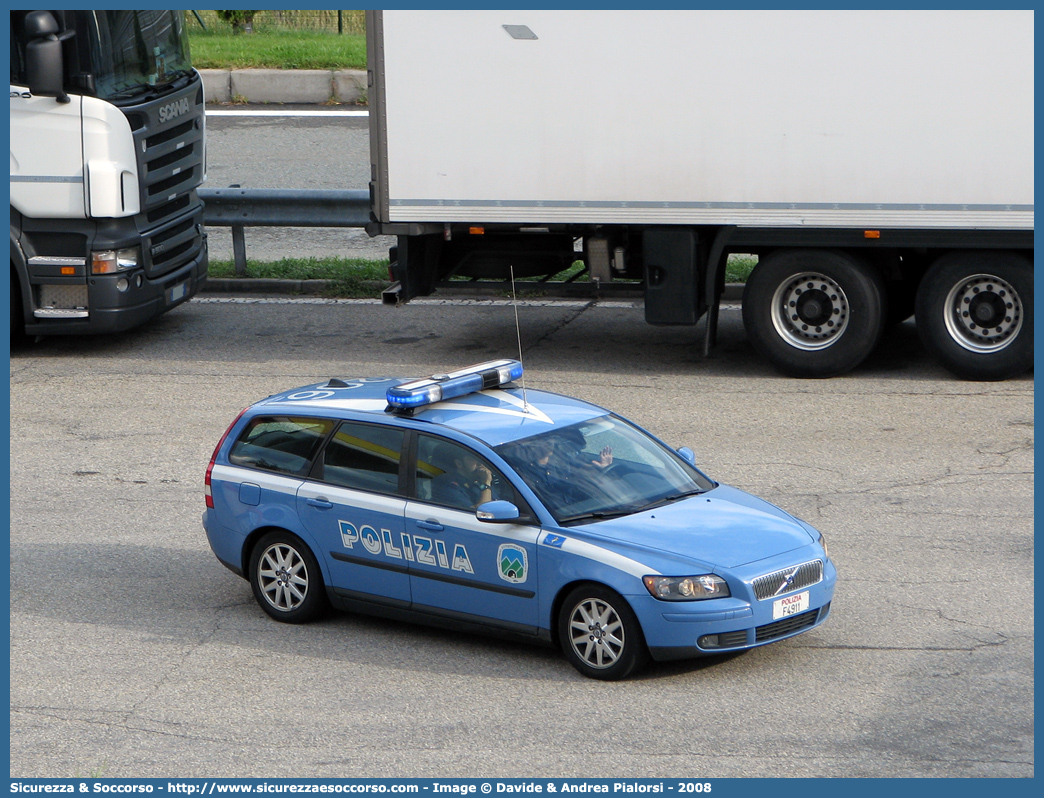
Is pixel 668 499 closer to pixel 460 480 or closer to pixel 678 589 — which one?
pixel 678 589

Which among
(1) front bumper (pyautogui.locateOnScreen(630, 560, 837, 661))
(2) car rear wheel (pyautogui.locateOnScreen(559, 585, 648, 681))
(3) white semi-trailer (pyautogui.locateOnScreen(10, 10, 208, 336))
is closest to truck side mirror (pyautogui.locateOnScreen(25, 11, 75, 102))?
(3) white semi-trailer (pyautogui.locateOnScreen(10, 10, 208, 336))

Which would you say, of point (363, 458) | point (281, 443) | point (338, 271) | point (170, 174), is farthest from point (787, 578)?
point (338, 271)

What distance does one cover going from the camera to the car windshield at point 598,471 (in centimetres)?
723

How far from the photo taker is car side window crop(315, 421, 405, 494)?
756cm

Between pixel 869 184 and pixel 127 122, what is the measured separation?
23.4 ft

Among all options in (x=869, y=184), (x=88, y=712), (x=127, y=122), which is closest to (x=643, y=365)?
(x=869, y=184)

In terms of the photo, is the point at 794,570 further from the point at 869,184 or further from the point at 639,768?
the point at 869,184

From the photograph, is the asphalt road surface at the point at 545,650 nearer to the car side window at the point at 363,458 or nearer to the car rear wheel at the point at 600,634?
the car rear wheel at the point at 600,634

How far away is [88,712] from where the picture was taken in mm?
6703

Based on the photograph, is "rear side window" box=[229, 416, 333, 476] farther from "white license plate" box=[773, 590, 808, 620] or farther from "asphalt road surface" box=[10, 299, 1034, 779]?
"white license plate" box=[773, 590, 808, 620]

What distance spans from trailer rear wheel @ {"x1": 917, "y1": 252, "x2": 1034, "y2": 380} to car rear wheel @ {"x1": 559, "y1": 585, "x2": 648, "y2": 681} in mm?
6929

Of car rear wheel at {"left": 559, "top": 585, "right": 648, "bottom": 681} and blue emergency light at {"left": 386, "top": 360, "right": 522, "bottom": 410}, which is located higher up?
blue emergency light at {"left": 386, "top": 360, "right": 522, "bottom": 410}

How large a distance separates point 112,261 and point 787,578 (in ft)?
29.5

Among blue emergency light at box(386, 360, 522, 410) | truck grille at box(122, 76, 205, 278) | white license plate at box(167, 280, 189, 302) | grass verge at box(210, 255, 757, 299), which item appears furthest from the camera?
grass verge at box(210, 255, 757, 299)
